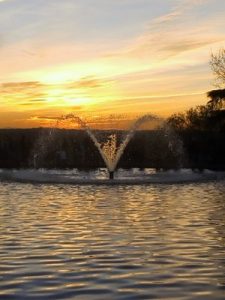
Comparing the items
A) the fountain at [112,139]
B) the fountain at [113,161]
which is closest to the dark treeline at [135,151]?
the fountain at [113,161]

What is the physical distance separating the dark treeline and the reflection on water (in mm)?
29189

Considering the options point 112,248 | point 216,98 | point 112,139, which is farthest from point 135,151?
point 112,248

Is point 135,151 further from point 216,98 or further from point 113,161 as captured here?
point 113,161

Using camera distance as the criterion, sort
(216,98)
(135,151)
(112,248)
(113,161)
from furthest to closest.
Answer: (135,151), (216,98), (113,161), (112,248)

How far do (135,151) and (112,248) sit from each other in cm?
5197

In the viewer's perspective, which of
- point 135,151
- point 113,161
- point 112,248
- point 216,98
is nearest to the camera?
point 112,248

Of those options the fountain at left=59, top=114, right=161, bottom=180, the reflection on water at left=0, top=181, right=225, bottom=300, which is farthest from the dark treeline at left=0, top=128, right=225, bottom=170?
the reflection on water at left=0, top=181, right=225, bottom=300

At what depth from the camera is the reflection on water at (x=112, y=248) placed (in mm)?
9062

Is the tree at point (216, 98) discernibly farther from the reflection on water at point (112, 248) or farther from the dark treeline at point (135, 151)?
the reflection on water at point (112, 248)

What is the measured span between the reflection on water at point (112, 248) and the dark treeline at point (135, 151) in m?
29.2

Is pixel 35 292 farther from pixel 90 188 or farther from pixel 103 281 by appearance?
pixel 90 188

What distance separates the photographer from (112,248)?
484 inches

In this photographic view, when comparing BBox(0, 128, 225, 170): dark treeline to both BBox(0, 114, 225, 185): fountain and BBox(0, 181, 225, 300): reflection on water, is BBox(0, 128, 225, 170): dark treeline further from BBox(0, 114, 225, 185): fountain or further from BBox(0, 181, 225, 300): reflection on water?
BBox(0, 181, 225, 300): reflection on water

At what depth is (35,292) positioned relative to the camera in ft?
28.9
